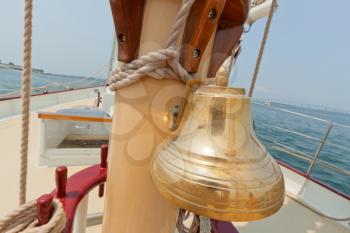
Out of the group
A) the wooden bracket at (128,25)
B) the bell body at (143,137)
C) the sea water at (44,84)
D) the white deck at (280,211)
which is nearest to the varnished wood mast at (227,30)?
the bell body at (143,137)

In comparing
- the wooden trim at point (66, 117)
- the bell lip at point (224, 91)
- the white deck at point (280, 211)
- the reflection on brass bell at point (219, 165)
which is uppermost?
the bell lip at point (224, 91)

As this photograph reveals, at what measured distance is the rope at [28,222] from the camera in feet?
0.86

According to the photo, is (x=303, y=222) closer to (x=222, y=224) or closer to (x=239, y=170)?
(x=222, y=224)

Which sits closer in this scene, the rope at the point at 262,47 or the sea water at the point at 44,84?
the rope at the point at 262,47

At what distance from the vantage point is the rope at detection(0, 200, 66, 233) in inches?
10.3

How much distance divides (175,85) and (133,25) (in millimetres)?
101

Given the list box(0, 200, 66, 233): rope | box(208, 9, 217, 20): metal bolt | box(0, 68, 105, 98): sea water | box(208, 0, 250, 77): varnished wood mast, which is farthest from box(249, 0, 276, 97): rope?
box(0, 68, 105, 98): sea water

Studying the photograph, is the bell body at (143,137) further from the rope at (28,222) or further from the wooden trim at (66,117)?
the wooden trim at (66,117)

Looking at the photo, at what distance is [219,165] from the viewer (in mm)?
215

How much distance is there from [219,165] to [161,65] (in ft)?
0.52

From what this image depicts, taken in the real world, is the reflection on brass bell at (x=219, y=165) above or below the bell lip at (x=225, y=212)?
above

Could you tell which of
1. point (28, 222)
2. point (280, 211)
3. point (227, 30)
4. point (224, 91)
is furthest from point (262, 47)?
point (280, 211)

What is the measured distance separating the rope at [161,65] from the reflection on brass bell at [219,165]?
5 cm

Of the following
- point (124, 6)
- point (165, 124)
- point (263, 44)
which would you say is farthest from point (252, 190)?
point (263, 44)
